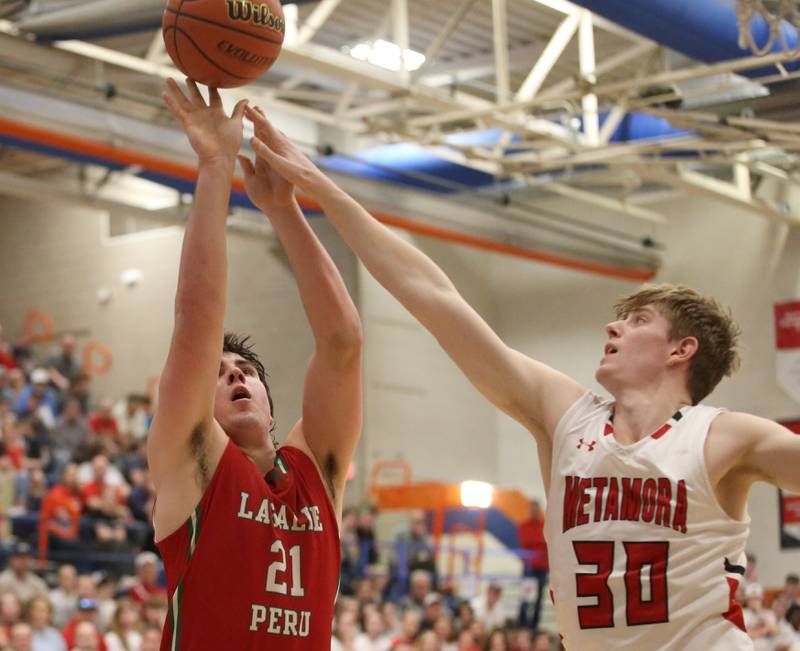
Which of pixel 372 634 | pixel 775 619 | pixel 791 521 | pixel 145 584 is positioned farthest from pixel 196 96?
pixel 791 521

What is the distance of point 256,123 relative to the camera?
12.0 ft

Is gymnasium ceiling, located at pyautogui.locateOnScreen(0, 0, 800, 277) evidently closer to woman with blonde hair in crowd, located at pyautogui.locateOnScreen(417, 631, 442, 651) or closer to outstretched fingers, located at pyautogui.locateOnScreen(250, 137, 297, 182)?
woman with blonde hair in crowd, located at pyautogui.locateOnScreen(417, 631, 442, 651)

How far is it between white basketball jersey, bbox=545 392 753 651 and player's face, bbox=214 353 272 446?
0.89 meters

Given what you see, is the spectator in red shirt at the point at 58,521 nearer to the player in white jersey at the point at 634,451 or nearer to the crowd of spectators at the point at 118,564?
the crowd of spectators at the point at 118,564

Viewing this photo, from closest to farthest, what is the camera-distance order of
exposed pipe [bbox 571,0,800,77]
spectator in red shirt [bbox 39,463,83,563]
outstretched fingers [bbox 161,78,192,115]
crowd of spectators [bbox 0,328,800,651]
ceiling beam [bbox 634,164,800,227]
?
outstretched fingers [bbox 161,78,192,115]
exposed pipe [bbox 571,0,800,77]
crowd of spectators [bbox 0,328,800,651]
spectator in red shirt [bbox 39,463,83,563]
ceiling beam [bbox 634,164,800,227]

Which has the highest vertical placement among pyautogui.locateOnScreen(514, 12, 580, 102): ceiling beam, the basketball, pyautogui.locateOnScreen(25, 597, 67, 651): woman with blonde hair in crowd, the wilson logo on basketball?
pyautogui.locateOnScreen(514, 12, 580, 102): ceiling beam

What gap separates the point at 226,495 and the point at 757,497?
16.7m

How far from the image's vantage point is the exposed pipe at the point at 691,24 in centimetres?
1030

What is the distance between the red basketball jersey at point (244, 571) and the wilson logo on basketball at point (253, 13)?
1.34 meters

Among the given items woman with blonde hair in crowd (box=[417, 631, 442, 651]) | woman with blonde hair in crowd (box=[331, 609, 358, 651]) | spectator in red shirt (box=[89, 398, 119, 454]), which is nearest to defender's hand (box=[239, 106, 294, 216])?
woman with blonde hair in crowd (box=[331, 609, 358, 651])

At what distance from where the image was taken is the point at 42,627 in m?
10.6

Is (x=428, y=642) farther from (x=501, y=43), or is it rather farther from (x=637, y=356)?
(x=637, y=356)

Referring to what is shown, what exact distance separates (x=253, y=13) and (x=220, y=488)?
151 cm

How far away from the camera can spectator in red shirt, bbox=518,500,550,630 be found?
53.1ft
